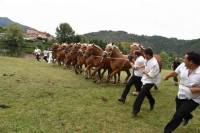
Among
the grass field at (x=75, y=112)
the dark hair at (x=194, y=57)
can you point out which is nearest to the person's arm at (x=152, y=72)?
the grass field at (x=75, y=112)

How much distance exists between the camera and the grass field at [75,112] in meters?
11.2

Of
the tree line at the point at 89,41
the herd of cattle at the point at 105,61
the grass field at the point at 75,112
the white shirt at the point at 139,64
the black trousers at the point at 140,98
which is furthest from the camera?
the tree line at the point at 89,41

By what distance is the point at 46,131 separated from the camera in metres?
10.6

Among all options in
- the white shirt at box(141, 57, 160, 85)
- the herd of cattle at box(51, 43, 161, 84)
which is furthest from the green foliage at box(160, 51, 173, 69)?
the white shirt at box(141, 57, 160, 85)

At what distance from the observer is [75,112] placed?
13148 mm

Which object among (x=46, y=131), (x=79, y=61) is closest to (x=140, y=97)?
(x=46, y=131)

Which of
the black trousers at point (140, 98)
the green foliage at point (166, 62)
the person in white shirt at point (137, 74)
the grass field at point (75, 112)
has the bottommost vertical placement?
the green foliage at point (166, 62)

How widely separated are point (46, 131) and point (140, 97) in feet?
11.2

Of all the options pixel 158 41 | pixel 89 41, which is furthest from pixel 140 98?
pixel 158 41

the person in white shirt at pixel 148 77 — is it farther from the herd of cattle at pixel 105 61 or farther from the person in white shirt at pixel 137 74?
the herd of cattle at pixel 105 61

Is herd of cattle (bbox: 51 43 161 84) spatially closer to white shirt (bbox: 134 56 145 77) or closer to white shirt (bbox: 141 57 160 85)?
white shirt (bbox: 134 56 145 77)

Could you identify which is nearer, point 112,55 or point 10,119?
point 10,119

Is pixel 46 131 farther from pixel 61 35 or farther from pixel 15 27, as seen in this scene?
pixel 61 35

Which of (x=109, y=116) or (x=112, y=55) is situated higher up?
(x=112, y=55)
